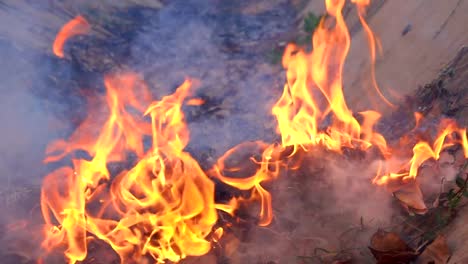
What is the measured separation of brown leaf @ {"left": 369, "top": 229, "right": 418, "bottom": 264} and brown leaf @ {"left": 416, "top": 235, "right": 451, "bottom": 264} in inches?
2.1

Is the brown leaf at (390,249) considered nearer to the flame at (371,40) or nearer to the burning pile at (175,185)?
the burning pile at (175,185)

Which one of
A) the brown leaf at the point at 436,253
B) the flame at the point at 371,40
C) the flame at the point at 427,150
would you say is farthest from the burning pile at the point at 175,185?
the flame at the point at 371,40

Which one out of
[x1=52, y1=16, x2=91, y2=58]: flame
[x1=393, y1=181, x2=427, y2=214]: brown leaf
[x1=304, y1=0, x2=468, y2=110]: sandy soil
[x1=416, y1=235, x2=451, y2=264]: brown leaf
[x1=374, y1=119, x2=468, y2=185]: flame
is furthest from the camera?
[x1=52, y1=16, x2=91, y2=58]: flame

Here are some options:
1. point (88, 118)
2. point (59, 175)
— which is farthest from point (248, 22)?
point (59, 175)

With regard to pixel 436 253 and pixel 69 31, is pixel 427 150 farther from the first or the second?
pixel 69 31

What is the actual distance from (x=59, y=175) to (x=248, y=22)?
554 cm

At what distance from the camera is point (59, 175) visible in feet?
17.2

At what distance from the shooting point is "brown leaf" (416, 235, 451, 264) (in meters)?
2.86

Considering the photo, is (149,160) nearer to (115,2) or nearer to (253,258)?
(253,258)

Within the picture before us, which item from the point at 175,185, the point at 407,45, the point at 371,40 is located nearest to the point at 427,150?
the point at 175,185

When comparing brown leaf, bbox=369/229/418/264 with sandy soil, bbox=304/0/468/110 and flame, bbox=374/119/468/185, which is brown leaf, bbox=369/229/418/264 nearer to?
flame, bbox=374/119/468/185

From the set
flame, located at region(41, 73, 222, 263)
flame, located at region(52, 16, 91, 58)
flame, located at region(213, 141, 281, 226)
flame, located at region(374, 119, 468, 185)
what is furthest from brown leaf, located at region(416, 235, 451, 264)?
flame, located at region(52, 16, 91, 58)

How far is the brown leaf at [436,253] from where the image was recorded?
2863 millimetres

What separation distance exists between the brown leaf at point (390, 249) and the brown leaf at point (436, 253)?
5cm
